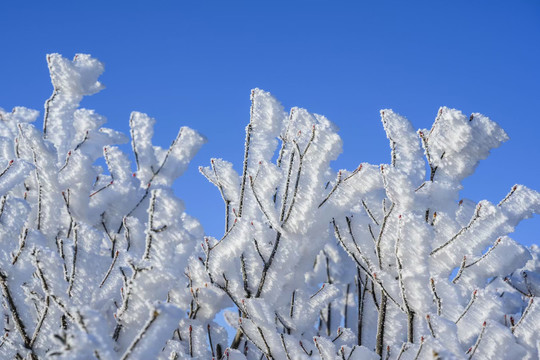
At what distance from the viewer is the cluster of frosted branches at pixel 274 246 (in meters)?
2.26

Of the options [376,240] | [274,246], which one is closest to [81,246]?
[274,246]

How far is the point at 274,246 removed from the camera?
9.07 ft

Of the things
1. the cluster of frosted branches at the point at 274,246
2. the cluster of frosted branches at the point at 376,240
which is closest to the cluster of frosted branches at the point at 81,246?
the cluster of frosted branches at the point at 274,246

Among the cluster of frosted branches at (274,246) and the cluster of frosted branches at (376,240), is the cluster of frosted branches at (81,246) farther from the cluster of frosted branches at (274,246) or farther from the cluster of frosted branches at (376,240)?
the cluster of frosted branches at (376,240)

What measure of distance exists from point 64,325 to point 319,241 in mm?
1313

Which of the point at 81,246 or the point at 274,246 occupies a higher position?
the point at 274,246

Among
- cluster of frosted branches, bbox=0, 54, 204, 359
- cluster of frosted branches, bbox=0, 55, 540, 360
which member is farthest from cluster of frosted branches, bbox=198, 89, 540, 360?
cluster of frosted branches, bbox=0, 54, 204, 359

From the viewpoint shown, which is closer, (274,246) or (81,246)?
(81,246)

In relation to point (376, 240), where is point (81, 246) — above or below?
below

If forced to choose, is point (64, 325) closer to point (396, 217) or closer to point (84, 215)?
point (84, 215)

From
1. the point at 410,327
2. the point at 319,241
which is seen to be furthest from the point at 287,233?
the point at 410,327

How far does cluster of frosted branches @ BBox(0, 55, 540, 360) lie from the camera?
7.41ft

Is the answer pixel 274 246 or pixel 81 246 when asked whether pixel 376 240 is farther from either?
pixel 81 246

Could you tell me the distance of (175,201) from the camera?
232 centimetres
